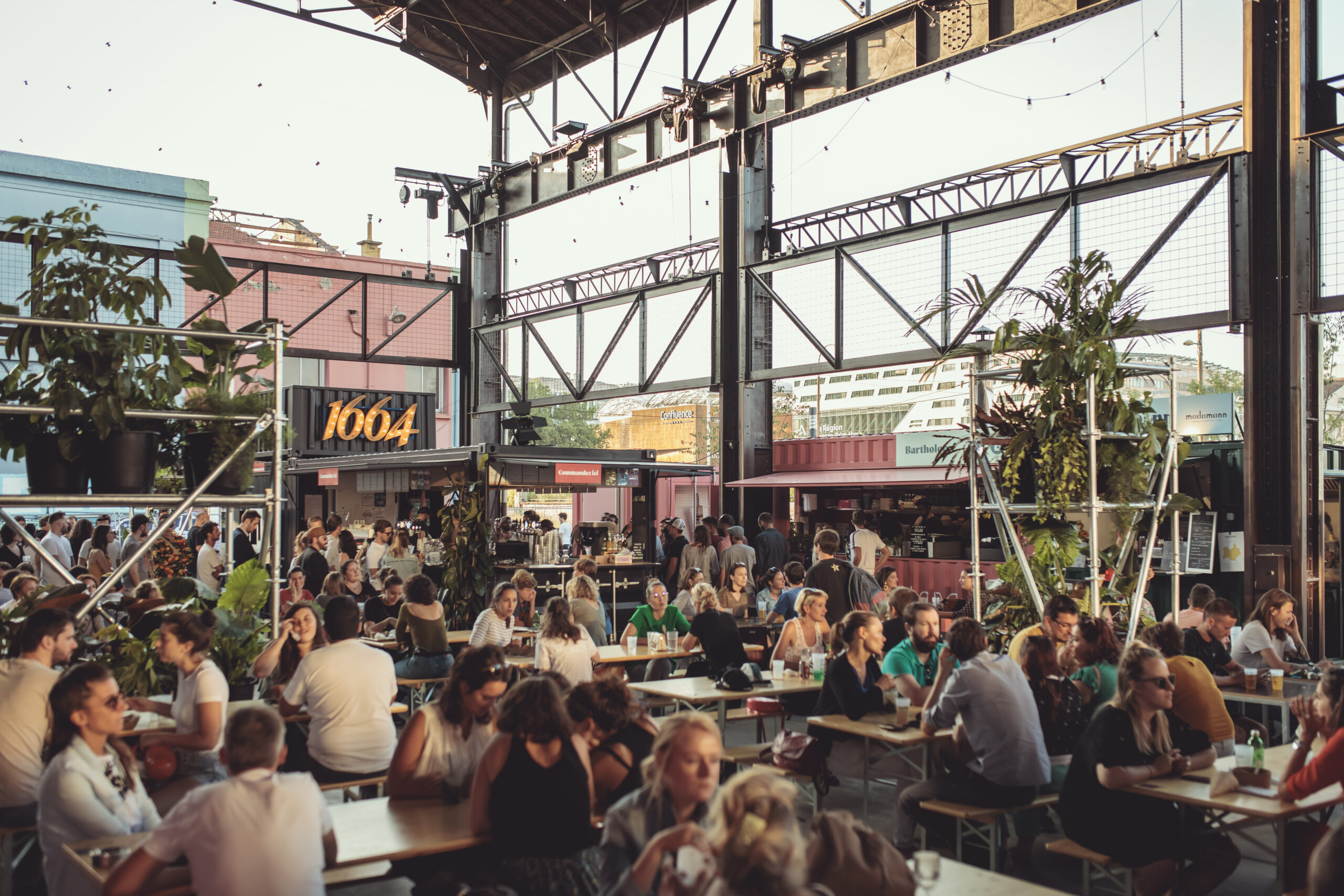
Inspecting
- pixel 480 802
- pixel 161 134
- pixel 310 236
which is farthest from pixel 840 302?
pixel 310 236

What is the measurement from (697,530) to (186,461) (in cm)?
828

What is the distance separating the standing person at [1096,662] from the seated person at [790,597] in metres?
3.09

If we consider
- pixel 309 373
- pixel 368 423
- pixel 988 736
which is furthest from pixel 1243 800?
pixel 309 373

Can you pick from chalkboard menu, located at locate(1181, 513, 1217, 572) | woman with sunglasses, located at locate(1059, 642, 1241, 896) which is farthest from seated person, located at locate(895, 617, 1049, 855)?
chalkboard menu, located at locate(1181, 513, 1217, 572)

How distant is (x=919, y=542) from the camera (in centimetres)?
1783

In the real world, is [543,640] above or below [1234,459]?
below

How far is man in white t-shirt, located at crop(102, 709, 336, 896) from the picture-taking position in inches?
129

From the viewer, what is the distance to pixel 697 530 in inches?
553

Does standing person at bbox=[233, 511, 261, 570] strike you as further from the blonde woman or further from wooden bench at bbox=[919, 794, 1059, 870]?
wooden bench at bbox=[919, 794, 1059, 870]

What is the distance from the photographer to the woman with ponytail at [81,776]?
380 centimetres

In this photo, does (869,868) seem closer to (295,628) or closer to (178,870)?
(178,870)

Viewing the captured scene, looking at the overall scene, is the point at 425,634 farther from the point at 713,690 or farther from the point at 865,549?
the point at 865,549

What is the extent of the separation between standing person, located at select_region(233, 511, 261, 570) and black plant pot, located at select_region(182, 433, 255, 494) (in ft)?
22.9

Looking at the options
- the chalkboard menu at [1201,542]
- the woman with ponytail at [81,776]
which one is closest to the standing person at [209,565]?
the woman with ponytail at [81,776]
